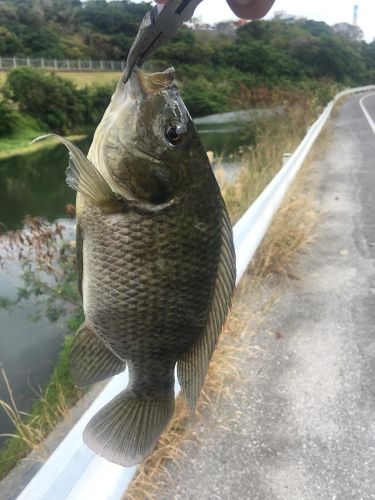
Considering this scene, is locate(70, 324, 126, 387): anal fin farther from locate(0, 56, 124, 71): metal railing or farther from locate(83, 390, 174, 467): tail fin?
locate(0, 56, 124, 71): metal railing

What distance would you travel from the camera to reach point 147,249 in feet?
4.09

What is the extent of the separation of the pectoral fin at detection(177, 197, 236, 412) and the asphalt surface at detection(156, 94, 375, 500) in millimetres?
1668

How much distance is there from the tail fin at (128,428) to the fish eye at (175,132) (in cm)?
65

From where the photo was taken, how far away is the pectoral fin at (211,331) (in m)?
1.32

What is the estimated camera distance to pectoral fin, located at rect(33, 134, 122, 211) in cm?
112

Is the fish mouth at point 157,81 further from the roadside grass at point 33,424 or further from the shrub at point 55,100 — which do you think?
the shrub at point 55,100

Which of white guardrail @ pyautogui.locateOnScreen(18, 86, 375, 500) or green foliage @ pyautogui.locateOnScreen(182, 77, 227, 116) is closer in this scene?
white guardrail @ pyautogui.locateOnScreen(18, 86, 375, 500)

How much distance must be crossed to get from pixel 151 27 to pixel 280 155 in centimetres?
899

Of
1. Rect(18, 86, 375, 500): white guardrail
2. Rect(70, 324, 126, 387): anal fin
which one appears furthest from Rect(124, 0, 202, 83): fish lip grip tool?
Rect(18, 86, 375, 500): white guardrail

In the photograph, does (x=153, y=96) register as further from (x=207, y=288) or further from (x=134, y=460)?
(x=134, y=460)

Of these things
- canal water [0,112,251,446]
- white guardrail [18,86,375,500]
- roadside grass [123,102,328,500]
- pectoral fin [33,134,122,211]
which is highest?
pectoral fin [33,134,122,211]

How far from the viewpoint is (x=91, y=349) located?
135 centimetres

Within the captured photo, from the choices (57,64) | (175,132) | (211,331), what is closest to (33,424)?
(211,331)

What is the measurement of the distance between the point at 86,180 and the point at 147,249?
22 centimetres
